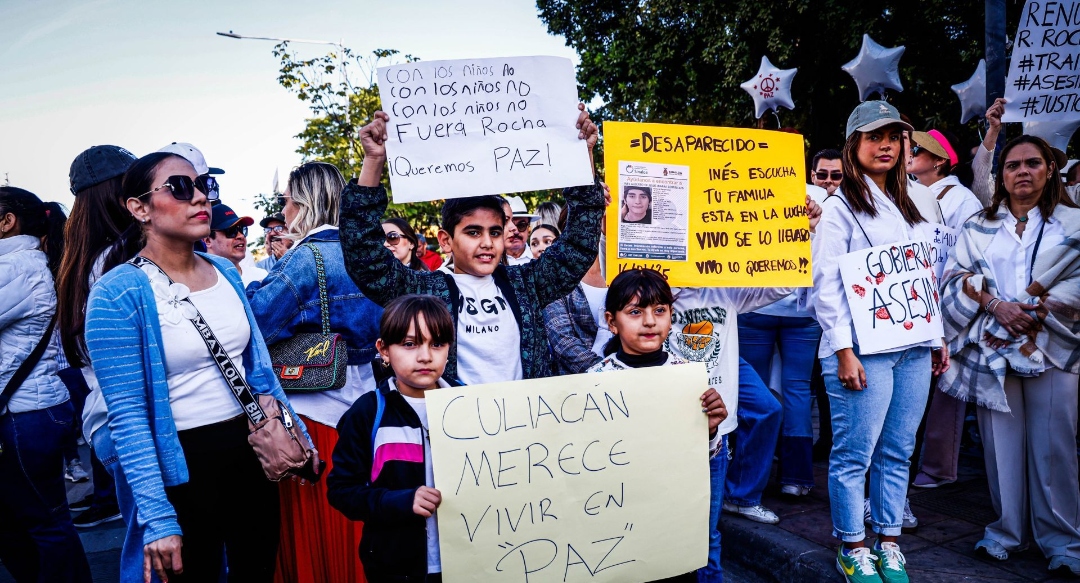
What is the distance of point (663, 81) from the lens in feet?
44.7

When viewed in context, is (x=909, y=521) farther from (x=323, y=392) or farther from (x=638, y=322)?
(x=323, y=392)

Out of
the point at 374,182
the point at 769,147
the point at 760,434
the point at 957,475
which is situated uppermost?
the point at 769,147

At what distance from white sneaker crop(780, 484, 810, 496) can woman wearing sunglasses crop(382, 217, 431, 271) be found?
3.63 m

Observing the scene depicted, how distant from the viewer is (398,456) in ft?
7.08

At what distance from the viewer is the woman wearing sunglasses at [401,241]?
671cm

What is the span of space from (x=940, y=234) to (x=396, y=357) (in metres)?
3.16

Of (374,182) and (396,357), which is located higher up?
(374,182)

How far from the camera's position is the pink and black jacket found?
2049mm

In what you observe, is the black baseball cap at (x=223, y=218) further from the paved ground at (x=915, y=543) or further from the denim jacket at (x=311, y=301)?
the paved ground at (x=915, y=543)

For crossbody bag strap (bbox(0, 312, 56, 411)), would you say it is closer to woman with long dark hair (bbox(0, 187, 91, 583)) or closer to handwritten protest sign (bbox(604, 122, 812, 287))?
woman with long dark hair (bbox(0, 187, 91, 583))

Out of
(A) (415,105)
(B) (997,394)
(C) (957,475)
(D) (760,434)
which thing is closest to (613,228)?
(A) (415,105)

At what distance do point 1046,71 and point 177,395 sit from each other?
5458 millimetres

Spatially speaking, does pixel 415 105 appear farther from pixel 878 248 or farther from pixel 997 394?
pixel 997 394

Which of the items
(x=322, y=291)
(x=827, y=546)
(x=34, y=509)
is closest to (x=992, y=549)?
(x=827, y=546)
